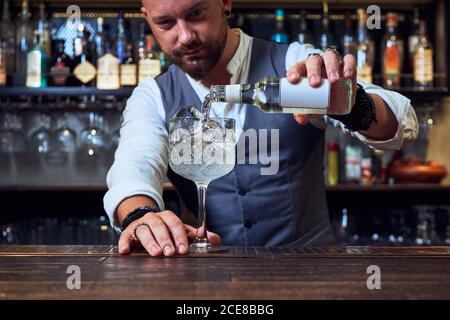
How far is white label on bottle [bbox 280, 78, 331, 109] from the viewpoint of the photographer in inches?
47.8

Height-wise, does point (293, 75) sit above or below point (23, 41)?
below

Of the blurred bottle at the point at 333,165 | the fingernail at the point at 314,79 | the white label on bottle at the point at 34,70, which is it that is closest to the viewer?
the fingernail at the point at 314,79

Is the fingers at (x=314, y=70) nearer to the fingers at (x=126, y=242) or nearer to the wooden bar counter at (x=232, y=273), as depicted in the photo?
the wooden bar counter at (x=232, y=273)

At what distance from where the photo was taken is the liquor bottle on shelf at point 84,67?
300 cm

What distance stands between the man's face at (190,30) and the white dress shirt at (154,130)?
14 cm

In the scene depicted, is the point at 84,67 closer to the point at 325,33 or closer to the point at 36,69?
the point at 36,69

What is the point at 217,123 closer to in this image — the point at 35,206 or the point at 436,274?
the point at 436,274

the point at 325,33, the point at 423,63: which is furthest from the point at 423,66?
the point at 325,33

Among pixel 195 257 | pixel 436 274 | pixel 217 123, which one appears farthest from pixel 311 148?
pixel 436 274

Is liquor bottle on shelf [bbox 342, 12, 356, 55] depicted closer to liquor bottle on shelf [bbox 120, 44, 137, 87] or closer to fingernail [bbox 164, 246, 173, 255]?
liquor bottle on shelf [bbox 120, 44, 137, 87]

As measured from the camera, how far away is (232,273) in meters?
0.99

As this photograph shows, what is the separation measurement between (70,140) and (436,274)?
2.36m

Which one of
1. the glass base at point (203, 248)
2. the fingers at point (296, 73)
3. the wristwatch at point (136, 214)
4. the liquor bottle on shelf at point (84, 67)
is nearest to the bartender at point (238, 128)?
the wristwatch at point (136, 214)

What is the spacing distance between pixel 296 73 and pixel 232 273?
413mm
